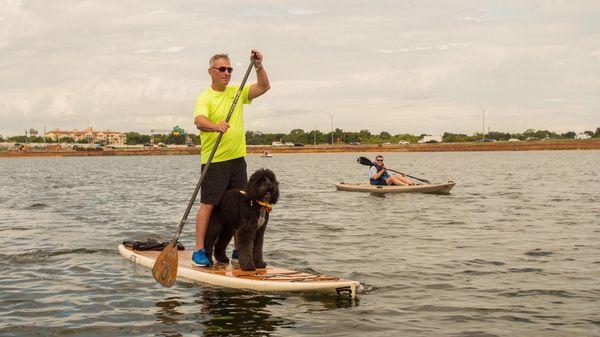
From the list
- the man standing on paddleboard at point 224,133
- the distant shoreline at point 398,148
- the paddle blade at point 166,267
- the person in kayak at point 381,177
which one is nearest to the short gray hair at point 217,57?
the man standing on paddleboard at point 224,133

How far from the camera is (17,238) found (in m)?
14.6

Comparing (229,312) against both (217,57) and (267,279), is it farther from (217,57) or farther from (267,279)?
(217,57)

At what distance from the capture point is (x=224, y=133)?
8.87m

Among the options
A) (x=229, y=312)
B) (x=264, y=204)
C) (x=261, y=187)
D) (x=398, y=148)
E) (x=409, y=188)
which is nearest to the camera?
(x=229, y=312)

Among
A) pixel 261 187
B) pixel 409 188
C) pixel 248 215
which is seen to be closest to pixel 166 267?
pixel 248 215

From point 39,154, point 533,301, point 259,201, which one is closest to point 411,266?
point 533,301

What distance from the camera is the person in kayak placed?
26.7 metres

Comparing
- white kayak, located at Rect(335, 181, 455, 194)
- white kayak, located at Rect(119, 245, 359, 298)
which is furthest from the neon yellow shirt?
white kayak, located at Rect(335, 181, 455, 194)

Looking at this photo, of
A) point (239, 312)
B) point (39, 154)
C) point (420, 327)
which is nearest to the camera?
point (420, 327)

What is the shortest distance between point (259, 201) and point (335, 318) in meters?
1.83

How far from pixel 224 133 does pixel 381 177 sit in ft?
61.2

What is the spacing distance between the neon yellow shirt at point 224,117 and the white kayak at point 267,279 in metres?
1.48

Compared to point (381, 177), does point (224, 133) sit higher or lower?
higher

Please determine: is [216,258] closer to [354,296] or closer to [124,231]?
[354,296]
